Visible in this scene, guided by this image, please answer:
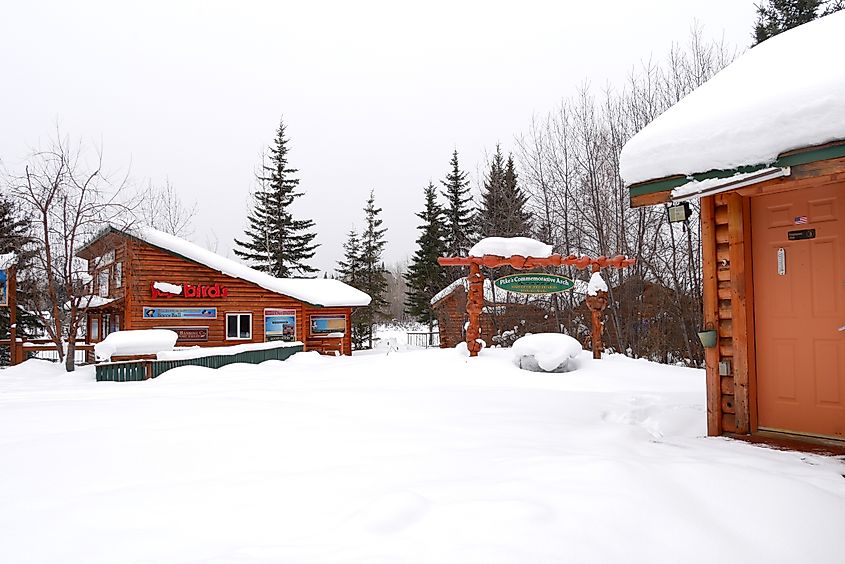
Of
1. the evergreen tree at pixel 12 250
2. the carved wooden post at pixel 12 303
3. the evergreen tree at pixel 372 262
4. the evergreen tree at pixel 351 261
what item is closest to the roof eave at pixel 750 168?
the carved wooden post at pixel 12 303

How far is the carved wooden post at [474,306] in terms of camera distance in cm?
1218

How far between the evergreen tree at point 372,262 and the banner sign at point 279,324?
1083 cm

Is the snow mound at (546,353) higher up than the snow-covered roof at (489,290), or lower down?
lower down

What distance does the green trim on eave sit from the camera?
13.8 ft

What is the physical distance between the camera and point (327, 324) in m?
23.6

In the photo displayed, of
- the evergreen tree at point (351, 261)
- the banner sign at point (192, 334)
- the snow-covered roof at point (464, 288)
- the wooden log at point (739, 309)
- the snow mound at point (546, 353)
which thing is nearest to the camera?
the wooden log at point (739, 309)

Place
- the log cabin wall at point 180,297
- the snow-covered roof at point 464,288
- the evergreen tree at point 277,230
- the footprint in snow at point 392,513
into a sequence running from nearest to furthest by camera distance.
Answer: the footprint in snow at point 392,513
the log cabin wall at point 180,297
the snow-covered roof at point 464,288
the evergreen tree at point 277,230

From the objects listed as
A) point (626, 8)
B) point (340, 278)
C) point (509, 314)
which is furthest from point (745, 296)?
point (340, 278)

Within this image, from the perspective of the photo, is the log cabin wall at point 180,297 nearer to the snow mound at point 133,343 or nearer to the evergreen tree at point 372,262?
the snow mound at point 133,343

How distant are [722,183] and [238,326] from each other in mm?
19349

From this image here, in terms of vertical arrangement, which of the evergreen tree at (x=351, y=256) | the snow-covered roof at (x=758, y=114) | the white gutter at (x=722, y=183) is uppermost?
the evergreen tree at (x=351, y=256)

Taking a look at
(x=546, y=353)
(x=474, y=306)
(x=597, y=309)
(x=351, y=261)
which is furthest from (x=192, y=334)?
(x=351, y=261)

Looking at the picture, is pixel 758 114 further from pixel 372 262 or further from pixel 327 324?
pixel 372 262

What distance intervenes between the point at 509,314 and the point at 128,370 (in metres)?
12.8
